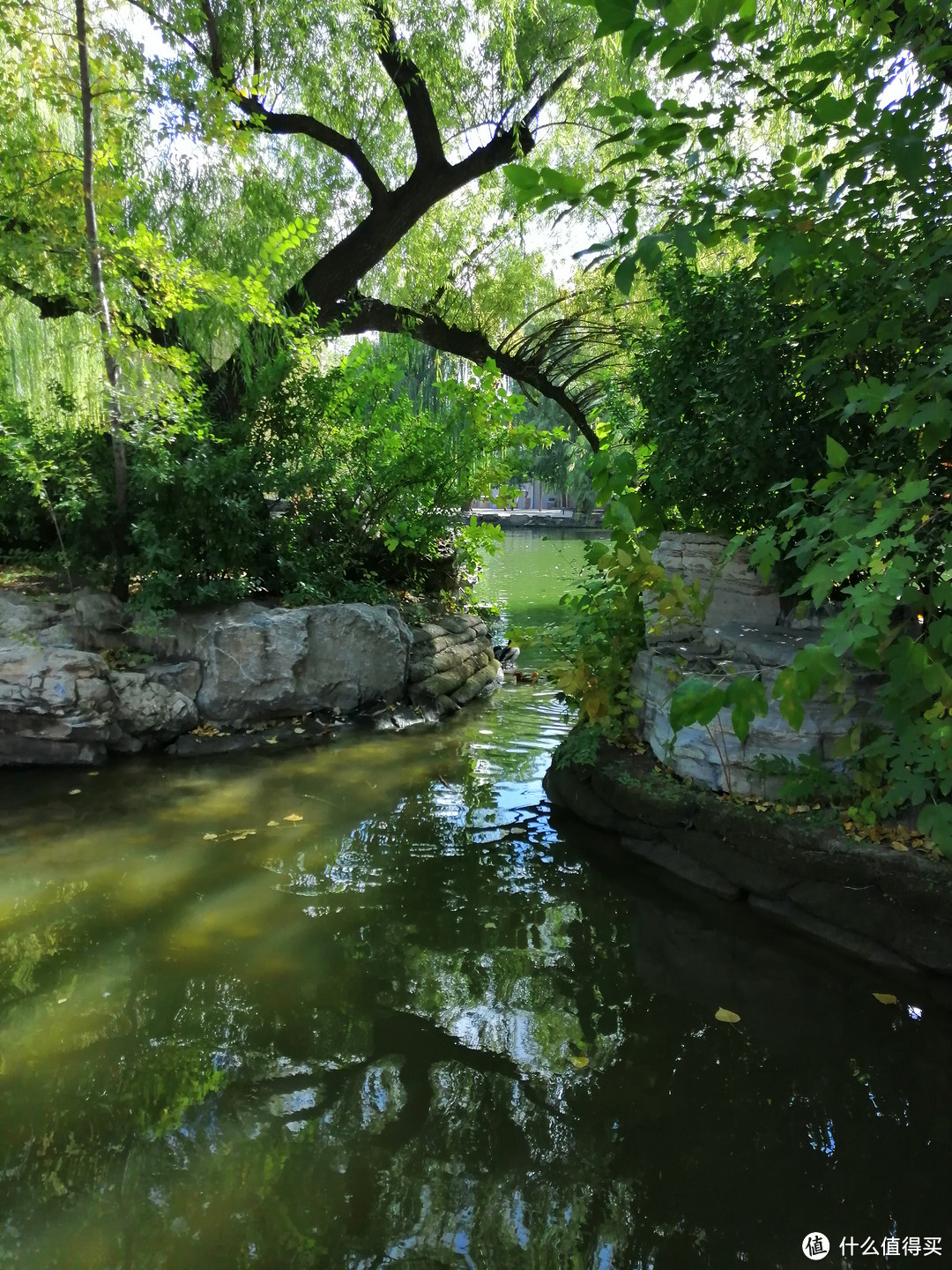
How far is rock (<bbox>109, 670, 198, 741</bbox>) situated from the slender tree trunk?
0.95 m

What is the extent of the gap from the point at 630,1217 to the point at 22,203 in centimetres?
676

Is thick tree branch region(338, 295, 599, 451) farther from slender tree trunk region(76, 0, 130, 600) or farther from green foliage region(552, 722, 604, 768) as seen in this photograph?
green foliage region(552, 722, 604, 768)

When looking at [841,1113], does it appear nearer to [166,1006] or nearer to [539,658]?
[166,1006]

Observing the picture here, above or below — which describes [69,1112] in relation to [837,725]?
below

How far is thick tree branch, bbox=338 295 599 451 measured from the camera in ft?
30.9

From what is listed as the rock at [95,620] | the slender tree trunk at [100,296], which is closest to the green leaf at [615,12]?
the slender tree trunk at [100,296]

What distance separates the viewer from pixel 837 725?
13.3 feet

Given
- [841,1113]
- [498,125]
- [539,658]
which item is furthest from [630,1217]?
[498,125]

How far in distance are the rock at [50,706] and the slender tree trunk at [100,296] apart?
103 centimetres

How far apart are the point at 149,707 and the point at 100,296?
2.88 m

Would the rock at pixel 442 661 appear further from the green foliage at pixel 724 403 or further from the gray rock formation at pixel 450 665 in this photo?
the green foliage at pixel 724 403

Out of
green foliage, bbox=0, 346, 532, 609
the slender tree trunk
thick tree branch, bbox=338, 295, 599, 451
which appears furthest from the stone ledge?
thick tree branch, bbox=338, 295, 599, 451

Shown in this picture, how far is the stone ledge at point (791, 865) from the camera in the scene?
342cm

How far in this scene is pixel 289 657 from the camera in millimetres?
6621
